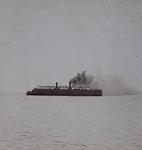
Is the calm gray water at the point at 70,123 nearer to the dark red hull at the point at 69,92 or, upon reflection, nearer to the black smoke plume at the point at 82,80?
the dark red hull at the point at 69,92

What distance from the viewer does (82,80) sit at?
171 centimetres

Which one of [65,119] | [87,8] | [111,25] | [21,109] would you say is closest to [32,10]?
[87,8]

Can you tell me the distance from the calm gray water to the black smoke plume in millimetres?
158

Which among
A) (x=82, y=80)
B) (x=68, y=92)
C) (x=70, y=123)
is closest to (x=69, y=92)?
(x=68, y=92)

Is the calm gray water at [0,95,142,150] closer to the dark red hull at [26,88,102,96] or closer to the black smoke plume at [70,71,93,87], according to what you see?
the dark red hull at [26,88,102,96]

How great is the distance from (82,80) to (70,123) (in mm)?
634

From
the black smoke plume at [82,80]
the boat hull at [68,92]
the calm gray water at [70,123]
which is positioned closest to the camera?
the calm gray water at [70,123]

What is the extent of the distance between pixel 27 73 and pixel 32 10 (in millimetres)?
447

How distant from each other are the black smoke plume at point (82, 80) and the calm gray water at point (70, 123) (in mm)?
158

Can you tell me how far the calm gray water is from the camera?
2.63 ft

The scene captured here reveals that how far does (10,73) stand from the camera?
178 centimetres

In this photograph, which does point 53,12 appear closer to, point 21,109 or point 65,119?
point 21,109

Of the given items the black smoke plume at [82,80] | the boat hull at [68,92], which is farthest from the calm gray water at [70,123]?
the black smoke plume at [82,80]

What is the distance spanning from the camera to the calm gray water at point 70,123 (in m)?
0.80
